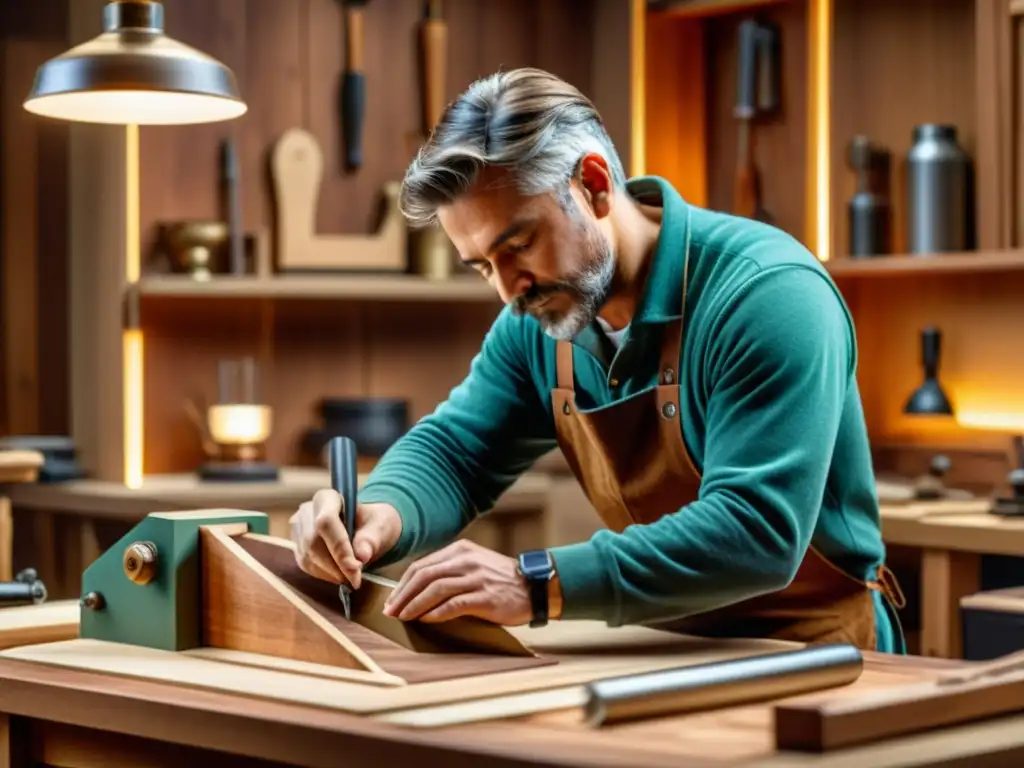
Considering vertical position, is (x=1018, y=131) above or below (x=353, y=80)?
below

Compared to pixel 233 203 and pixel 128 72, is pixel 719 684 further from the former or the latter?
pixel 233 203

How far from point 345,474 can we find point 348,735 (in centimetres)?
65

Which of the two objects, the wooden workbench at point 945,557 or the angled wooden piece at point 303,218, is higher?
the angled wooden piece at point 303,218

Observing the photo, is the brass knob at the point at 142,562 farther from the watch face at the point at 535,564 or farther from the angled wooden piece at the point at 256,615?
the watch face at the point at 535,564

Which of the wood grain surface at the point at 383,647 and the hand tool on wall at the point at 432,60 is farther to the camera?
the hand tool on wall at the point at 432,60

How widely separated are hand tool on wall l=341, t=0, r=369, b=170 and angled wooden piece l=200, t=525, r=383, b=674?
3078mm

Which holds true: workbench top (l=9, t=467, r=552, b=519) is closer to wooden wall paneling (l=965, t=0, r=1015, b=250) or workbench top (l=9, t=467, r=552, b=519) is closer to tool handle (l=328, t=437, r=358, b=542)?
wooden wall paneling (l=965, t=0, r=1015, b=250)

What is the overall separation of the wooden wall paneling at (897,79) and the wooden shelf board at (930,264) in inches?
8.0

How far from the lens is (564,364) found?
2.42 metres

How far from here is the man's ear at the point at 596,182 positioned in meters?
2.22

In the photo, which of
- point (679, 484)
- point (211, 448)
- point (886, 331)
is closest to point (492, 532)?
point (211, 448)

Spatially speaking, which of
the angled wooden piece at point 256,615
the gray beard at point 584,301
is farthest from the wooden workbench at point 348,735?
the gray beard at point 584,301

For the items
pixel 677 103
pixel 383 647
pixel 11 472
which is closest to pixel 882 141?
pixel 677 103

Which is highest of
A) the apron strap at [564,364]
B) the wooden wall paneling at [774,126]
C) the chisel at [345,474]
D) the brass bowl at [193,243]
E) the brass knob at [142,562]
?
the wooden wall paneling at [774,126]
